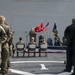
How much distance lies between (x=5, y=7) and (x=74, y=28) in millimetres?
21786

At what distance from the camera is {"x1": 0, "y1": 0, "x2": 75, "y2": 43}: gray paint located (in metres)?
29.4

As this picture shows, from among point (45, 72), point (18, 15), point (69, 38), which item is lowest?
point (45, 72)

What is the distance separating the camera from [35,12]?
29.7m

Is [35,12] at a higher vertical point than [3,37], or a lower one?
higher

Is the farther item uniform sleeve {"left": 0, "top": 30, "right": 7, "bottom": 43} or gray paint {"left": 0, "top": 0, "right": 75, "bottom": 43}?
gray paint {"left": 0, "top": 0, "right": 75, "bottom": 43}

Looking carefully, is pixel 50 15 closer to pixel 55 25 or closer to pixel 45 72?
pixel 55 25

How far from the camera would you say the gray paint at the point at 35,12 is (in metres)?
29.4

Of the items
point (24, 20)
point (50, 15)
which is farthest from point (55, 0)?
point (24, 20)

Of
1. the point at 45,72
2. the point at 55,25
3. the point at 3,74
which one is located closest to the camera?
the point at 3,74

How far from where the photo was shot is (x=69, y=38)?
8.77 meters

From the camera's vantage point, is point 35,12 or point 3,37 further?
point 35,12

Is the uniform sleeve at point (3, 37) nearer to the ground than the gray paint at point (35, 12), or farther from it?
nearer to the ground

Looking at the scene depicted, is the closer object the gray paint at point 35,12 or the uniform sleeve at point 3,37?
the uniform sleeve at point 3,37

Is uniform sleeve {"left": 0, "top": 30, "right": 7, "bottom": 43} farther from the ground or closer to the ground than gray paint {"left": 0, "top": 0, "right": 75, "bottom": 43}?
closer to the ground
